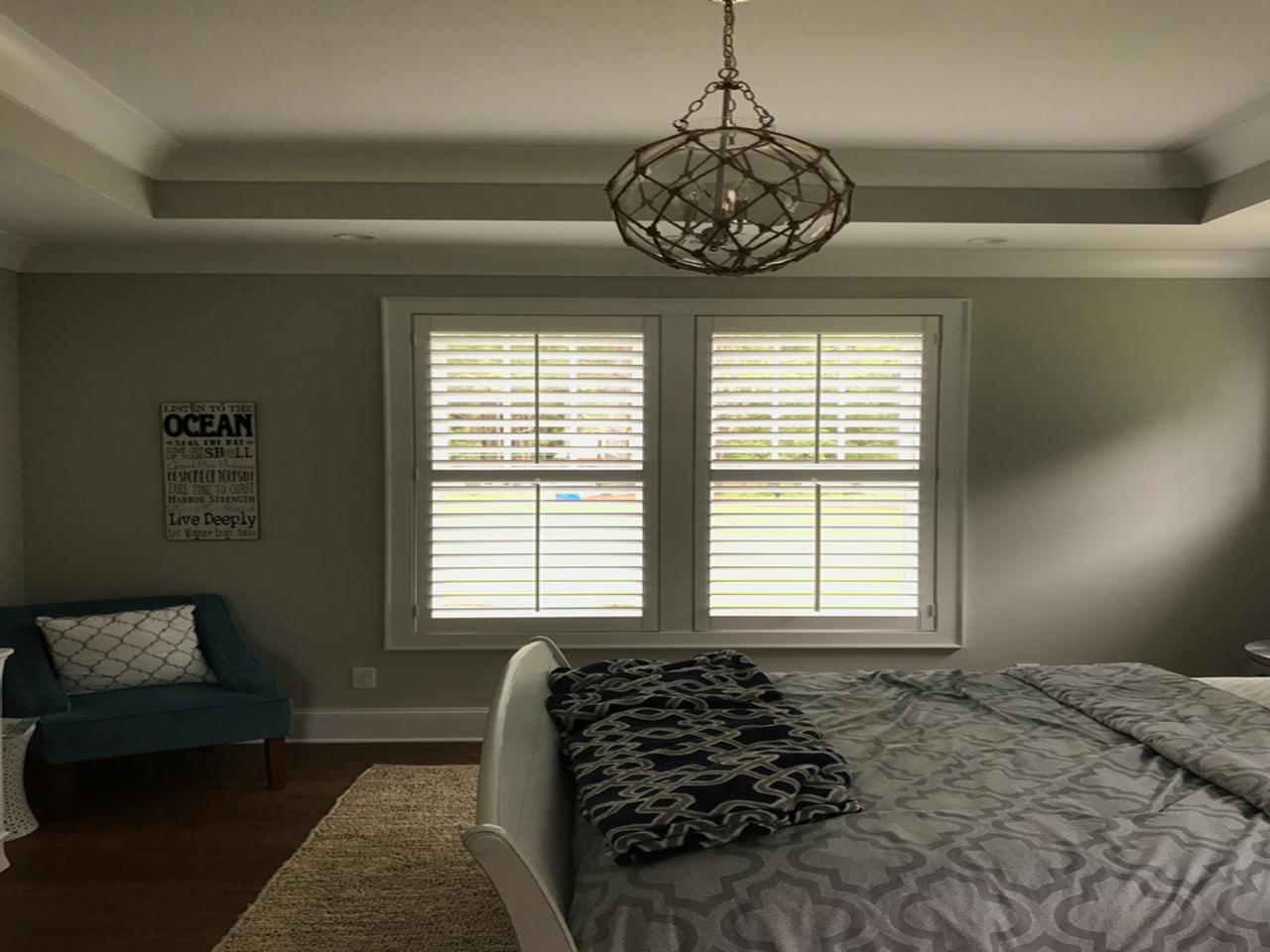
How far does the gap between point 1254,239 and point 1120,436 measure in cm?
95

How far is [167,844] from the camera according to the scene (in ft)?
11.2

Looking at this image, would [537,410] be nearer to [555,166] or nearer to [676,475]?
[676,475]

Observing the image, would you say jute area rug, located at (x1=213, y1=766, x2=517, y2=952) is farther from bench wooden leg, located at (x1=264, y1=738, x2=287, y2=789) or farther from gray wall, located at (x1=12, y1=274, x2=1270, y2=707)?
gray wall, located at (x1=12, y1=274, x2=1270, y2=707)

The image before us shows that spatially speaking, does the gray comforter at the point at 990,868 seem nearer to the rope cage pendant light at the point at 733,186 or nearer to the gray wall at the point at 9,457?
the rope cage pendant light at the point at 733,186

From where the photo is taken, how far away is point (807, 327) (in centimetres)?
443

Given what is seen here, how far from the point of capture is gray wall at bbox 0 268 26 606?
4.23 m

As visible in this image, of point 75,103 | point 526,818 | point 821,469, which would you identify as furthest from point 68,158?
point 821,469

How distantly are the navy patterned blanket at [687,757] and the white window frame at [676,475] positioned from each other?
5.15ft

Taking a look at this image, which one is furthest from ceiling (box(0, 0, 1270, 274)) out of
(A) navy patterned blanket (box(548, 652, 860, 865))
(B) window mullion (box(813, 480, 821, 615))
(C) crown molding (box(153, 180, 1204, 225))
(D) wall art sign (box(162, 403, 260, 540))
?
(A) navy patterned blanket (box(548, 652, 860, 865))

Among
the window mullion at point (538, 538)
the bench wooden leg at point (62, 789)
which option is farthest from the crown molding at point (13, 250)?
the window mullion at point (538, 538)

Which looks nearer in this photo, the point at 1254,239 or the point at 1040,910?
the point at 1040,910

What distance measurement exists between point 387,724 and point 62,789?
131cm

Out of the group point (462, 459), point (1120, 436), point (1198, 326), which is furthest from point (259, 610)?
point (1198, 326)

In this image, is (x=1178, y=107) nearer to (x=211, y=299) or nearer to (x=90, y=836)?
(x=211, y=299)
